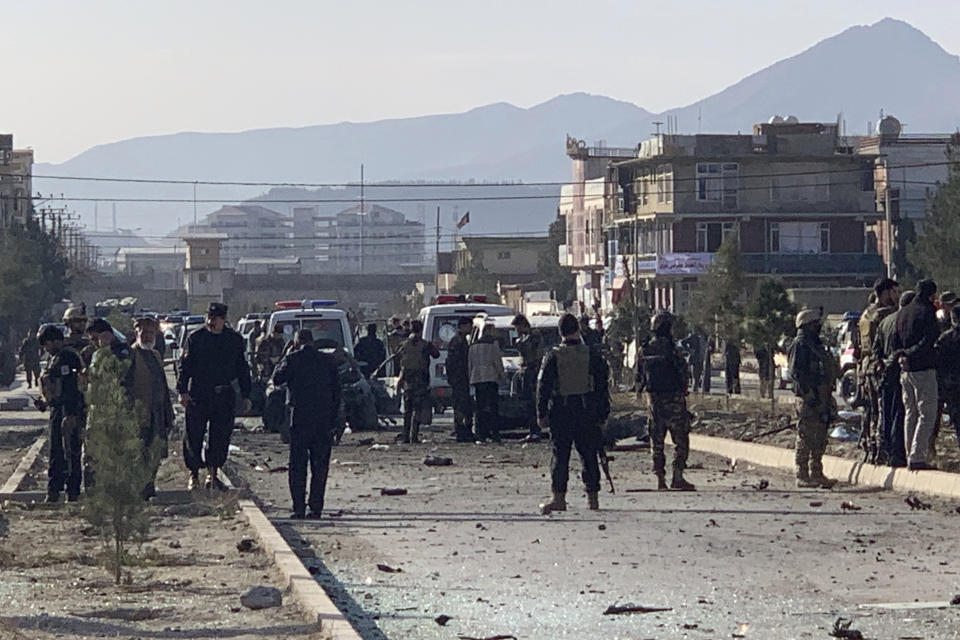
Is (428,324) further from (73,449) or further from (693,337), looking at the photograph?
(693,337)

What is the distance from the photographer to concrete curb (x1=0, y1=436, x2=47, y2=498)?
735 inches

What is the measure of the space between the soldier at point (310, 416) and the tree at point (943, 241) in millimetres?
59822

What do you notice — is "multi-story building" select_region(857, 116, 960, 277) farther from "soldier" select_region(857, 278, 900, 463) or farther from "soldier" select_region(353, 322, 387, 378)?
"soldier" select_region(857, 278, 900, 463)

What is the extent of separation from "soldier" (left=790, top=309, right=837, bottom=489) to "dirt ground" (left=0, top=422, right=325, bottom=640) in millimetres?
5474

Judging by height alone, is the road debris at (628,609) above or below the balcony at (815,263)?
below

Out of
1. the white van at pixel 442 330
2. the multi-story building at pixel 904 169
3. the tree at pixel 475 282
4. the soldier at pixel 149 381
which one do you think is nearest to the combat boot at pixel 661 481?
the soldier at pixel 149 381

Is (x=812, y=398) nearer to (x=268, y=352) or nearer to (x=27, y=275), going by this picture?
(x=268, y=352)

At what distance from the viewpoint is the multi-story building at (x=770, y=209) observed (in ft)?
306

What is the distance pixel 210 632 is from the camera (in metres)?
9.77

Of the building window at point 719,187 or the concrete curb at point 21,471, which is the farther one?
the building window at point 719,187

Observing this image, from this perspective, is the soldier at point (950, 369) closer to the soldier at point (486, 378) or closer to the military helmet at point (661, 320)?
the military helmet at point (661, 320)

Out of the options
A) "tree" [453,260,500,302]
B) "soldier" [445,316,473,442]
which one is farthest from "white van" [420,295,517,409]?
"tree" [453,260,500,302]

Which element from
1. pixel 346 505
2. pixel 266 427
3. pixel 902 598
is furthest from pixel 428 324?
pixel 902 598

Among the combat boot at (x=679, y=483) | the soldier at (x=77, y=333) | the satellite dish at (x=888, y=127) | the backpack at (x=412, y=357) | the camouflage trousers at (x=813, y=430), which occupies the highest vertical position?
the satellite dish at (x=888, y=127)
